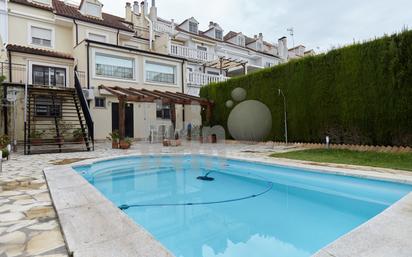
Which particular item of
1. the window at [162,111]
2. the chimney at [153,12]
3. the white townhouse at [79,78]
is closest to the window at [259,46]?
the chimney at [153,12]

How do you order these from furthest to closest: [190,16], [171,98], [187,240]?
[190,16] → [171,98] → [187,240]

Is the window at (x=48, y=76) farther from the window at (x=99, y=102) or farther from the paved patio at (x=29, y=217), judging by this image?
the paved patio at (x=29, y=217)

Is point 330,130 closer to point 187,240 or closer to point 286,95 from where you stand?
point 286,95

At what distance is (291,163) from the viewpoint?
7.12 meters

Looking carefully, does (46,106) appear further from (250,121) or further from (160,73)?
(250,121)

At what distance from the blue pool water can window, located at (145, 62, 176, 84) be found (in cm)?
1063

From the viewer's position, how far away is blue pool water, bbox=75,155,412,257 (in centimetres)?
→ 342

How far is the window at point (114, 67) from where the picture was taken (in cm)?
1533

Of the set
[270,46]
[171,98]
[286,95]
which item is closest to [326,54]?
[286,95]

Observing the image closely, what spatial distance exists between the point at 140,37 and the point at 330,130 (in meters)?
16.3

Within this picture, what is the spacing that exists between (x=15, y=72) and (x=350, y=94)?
53.5ft

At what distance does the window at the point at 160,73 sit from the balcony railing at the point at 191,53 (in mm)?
2364

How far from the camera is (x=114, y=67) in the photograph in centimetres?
1602

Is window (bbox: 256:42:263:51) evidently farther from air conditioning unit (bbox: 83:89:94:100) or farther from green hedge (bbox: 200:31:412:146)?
air conditioning unit (bbox: 83:89:94:100)
